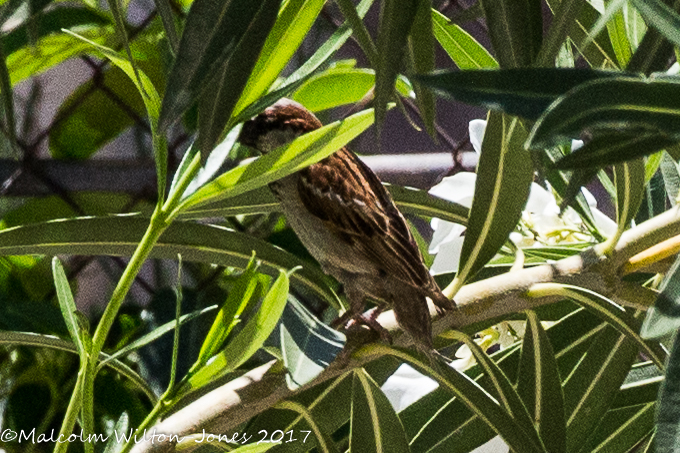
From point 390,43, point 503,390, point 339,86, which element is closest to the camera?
point 390,43

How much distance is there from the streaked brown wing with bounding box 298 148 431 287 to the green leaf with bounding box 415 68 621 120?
395 millimetres

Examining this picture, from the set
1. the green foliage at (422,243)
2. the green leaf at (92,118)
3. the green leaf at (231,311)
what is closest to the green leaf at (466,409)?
the green foliage at (422,243)

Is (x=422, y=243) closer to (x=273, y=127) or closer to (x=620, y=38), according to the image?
(x=273, y=127)

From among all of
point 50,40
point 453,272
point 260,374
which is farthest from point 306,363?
point 50,40

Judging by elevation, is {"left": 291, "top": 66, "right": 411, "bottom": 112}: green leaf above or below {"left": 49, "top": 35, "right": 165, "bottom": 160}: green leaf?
above

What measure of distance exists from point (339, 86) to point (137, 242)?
0.33 metres

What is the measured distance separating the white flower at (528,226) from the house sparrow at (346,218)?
0.05 m

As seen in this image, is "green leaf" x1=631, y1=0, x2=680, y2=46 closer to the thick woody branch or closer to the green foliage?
the green foliage

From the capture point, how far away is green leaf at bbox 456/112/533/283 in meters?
0.64

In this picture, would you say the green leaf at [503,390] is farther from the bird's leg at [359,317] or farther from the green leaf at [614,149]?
the green leaf at [614,149]

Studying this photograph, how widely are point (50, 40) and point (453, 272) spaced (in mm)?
568

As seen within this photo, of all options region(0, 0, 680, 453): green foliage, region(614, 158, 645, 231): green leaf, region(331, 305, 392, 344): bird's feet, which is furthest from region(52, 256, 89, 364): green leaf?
region(614, 158, 645, 231): green leaf

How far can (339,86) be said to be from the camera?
0.88 meters

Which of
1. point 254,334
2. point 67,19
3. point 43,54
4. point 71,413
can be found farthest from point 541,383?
point 67,19
